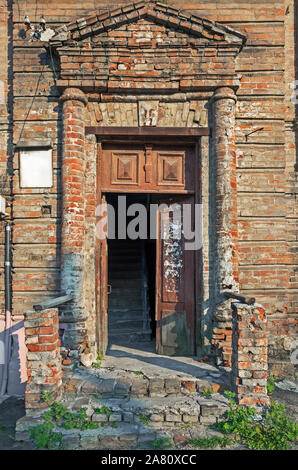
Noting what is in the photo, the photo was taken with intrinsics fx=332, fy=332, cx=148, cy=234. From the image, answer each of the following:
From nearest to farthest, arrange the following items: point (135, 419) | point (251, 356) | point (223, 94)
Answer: point (135, 419)
point (251, 356)
point (223, 94)

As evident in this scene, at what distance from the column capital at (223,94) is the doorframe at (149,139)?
0.46 m

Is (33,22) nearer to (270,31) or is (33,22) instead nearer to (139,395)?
(270,31)

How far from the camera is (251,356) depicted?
3807mm

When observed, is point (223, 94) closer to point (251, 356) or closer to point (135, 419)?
point (251, 356)

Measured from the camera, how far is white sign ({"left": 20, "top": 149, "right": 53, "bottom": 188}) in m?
5.12

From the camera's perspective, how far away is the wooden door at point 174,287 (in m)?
5.22

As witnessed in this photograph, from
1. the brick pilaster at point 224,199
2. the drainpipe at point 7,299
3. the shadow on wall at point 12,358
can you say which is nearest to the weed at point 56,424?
the shadow on wall at point 12,358

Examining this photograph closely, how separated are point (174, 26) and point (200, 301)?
4190mm

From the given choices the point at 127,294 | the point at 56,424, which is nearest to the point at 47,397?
the point at 56,424

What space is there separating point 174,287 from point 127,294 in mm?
2945

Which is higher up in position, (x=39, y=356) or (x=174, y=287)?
(x=174, y=287)

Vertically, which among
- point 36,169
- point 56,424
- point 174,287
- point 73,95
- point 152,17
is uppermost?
point 152,17
